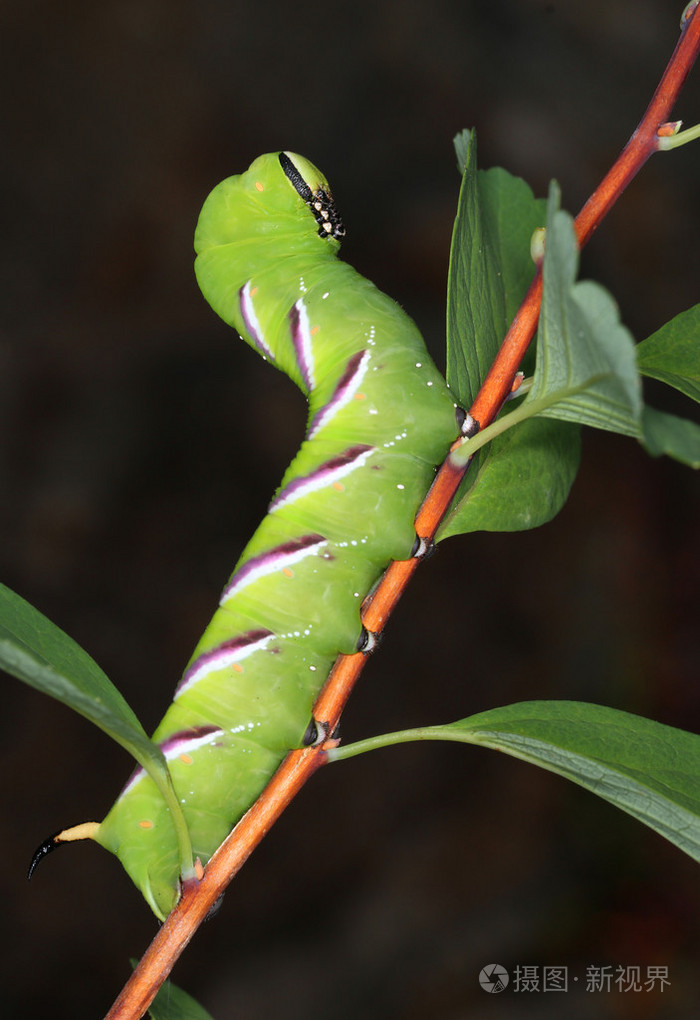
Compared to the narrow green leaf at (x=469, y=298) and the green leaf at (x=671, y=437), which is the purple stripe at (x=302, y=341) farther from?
the green leaf at (x=671, y=437)

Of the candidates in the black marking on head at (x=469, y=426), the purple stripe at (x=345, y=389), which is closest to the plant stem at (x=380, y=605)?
the black marking on head at (x=469, y=426)

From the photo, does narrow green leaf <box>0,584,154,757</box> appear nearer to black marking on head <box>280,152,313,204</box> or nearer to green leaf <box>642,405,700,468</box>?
green leaf <box>642,405,700,468</box>

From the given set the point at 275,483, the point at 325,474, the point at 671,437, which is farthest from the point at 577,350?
the point at 275,483

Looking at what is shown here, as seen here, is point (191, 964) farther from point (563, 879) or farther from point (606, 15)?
point (606, 15)

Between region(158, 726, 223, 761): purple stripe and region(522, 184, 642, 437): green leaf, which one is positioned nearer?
region(522, 184, 642, 437): green leaf

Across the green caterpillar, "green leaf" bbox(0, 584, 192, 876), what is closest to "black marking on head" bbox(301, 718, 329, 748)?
the green caterpillar

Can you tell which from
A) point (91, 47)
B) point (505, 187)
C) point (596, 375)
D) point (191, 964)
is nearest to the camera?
point (596, 375)

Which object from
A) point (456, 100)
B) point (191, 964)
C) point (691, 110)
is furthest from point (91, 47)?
point (191, 964)
